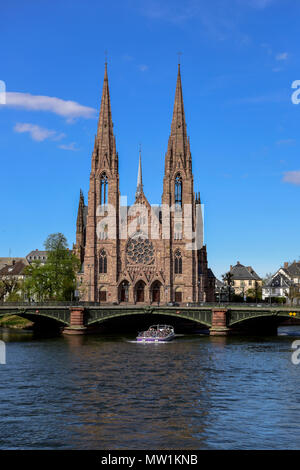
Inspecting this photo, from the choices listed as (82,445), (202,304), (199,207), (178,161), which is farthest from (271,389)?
(199,207)

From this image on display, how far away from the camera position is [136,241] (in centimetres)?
12838

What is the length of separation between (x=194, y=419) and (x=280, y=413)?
6.01m

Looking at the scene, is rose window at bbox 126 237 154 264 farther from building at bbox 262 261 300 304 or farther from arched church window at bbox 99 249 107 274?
building at bbox 262 261 300 304

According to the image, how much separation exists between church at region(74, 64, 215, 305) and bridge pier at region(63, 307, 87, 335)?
1036 inches

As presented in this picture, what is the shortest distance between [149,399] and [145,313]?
171ft

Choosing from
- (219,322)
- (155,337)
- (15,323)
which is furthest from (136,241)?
(155,337)

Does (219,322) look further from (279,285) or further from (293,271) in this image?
(293,271)

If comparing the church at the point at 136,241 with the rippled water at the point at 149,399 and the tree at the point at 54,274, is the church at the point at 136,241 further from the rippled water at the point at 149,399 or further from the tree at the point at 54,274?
the rippled water at the point at 149,399

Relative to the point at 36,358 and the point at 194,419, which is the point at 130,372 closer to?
the point at 36,358

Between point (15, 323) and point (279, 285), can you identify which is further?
point (279, 285)

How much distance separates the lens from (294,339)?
90188mm

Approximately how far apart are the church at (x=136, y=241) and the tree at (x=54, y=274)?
21.7ft

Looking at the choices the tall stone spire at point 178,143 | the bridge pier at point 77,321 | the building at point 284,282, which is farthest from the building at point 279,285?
the bridge pier at point 77,321

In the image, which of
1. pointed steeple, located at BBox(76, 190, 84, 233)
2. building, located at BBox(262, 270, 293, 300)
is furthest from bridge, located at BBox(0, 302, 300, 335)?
building, located at BBox(262, 270, 293, 300)
